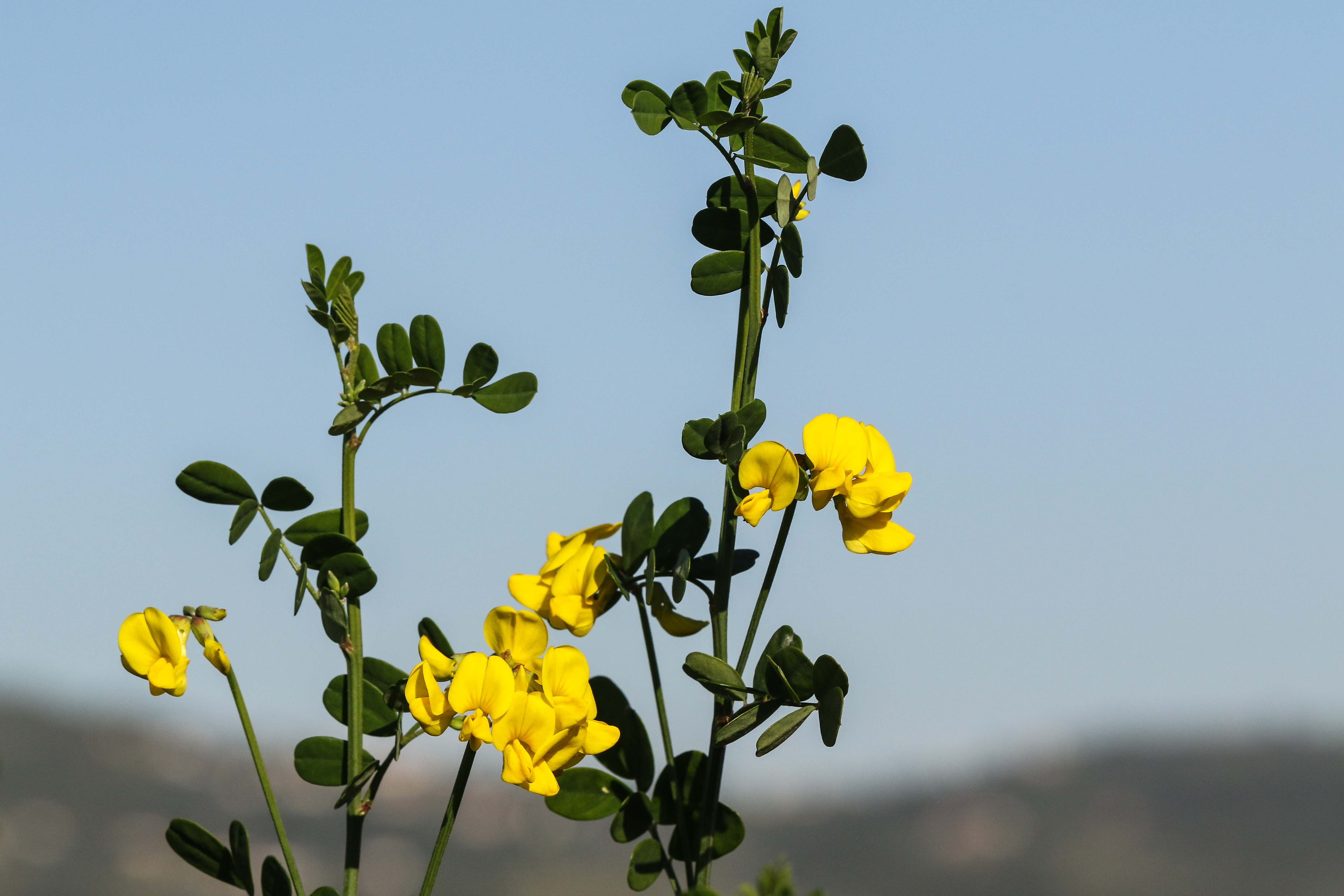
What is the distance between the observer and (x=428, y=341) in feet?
4.00

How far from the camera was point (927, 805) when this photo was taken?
1270 cm

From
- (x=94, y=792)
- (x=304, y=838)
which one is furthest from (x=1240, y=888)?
(x=94, y=792)

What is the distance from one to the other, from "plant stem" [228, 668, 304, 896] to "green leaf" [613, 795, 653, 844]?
0.32 meters

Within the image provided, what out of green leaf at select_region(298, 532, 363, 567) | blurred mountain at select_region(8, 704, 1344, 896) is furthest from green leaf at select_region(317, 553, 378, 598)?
A: blurred mountain at select_region(8, 704, 1344, 896)

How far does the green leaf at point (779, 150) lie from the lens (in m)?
1.20


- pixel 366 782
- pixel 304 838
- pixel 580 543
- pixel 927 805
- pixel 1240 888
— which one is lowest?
pixel 366 782

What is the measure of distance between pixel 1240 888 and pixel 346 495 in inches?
465

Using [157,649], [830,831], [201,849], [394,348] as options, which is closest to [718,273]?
[394,348]

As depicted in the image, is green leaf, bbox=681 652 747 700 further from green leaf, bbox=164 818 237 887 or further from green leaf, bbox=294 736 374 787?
green leaf, bbox=164 818 237 887

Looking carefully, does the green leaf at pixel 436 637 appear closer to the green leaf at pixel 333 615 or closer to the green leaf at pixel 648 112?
the green leaf at pixel 333 615

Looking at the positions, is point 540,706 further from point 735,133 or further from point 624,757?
point 735,133

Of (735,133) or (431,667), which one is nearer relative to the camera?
(431,667)

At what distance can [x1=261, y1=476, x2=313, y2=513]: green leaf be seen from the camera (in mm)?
1167

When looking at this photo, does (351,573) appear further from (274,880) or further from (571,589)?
(274,880)
